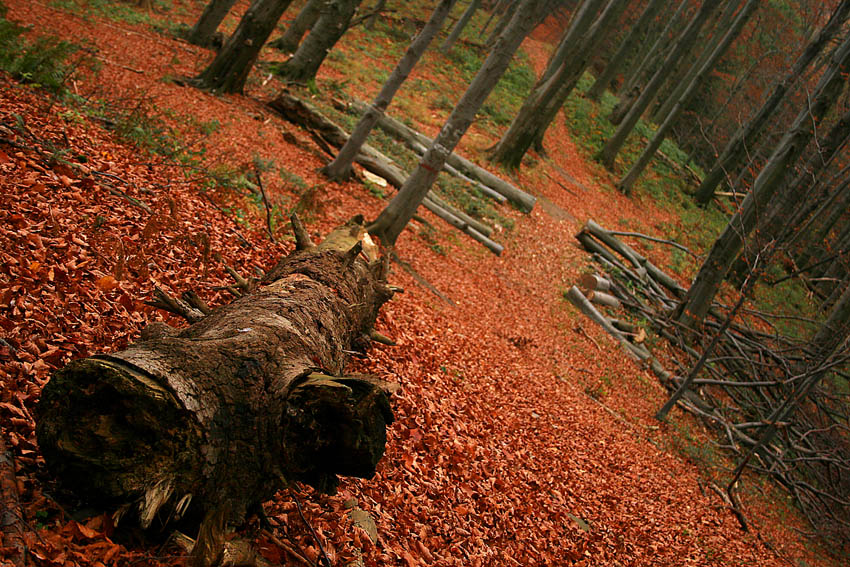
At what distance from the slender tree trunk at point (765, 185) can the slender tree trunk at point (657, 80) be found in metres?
9.38

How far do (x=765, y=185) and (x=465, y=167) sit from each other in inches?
299

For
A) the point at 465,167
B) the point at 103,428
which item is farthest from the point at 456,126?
the point at 465,167

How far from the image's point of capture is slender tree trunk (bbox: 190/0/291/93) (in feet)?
33.2

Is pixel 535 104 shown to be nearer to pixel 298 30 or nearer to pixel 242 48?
pixel 298 30

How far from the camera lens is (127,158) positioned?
588cm

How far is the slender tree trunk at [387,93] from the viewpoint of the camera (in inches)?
345

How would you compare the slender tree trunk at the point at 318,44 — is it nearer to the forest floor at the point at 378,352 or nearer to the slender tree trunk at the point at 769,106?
the forest floor at the point at 378,352

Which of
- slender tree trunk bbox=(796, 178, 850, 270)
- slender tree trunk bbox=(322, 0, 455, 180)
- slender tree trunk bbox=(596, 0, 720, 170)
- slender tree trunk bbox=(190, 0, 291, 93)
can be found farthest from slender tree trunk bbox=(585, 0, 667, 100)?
slender tree trunk bbox=(190, 0, 291, 93)

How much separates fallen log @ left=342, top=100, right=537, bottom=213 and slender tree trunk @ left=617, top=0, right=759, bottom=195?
8.48 meters

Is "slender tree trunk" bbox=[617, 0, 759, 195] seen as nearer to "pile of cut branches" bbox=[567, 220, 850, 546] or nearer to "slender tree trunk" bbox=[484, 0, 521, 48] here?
"slender tree trunk" bbox=[484, 0, 521, 48]

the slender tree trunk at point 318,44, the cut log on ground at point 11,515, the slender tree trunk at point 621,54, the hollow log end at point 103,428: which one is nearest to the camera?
the cut log on ground at point 11,515

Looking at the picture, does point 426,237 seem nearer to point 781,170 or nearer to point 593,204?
point 781,170

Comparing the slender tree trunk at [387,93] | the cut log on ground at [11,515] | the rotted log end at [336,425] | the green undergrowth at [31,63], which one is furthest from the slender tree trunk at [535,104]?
the cut log on ground at [11,515]

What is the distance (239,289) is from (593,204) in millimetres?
16578
